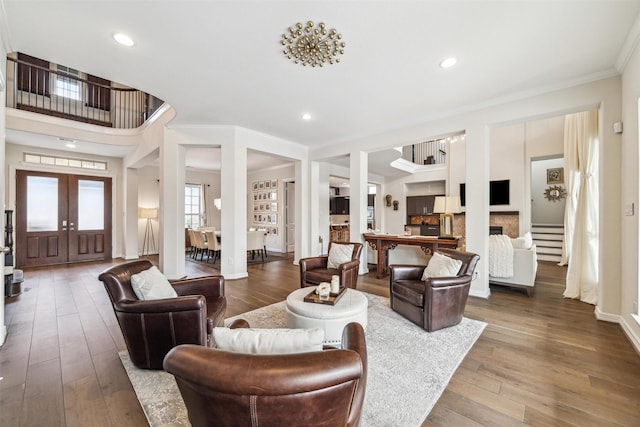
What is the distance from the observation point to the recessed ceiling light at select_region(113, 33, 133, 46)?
8.06ft

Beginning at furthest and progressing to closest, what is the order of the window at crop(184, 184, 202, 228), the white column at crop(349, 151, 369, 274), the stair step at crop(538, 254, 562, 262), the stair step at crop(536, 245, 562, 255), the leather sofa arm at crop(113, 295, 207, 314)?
1. the window at crop(184, 184, 202, 228)
2. the stair step at crop(536, 245, 562, 255)
3. the stair step at crop(538, 254, 562, 262)
4. the white column at crop(349, 151, 369, 274)
5. the leather sofa arm at crop(113, 295, 207, 314)

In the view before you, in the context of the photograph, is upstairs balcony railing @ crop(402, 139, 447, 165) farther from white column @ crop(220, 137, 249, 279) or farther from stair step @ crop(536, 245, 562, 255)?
white column @ crop(220, 137, 249, 279)

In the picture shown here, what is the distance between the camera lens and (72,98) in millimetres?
6246

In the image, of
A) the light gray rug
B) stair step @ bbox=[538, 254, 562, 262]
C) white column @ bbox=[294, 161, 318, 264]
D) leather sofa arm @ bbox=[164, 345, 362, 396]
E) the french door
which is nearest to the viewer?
leather sofa arm @ bbox=[164, 345, 362, 396]

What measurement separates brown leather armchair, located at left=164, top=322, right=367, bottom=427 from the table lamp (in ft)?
13.7

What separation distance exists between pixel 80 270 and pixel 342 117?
6517 millimetres

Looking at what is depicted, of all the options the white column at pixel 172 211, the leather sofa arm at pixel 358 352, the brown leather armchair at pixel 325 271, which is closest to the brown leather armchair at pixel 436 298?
the brown leather armchair at pixel 325 271

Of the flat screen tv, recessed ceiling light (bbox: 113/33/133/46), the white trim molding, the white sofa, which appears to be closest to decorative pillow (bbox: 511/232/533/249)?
the white sofa

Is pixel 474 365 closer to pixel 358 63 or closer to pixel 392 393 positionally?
pixel 392 393

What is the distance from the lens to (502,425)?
1541mm

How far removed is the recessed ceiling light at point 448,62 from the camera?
282cm

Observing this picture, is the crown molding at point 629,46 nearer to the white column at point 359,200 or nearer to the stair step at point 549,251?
the white column at point 359,200

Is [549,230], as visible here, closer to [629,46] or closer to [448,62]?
[629,46]

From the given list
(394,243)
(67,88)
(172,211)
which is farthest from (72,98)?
(394,243)
